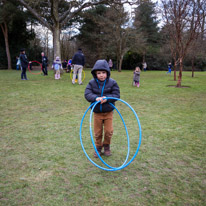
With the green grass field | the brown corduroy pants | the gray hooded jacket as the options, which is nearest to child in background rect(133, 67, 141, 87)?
the green grass field

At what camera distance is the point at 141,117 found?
247 inches

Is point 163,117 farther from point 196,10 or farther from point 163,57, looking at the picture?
point 163,57

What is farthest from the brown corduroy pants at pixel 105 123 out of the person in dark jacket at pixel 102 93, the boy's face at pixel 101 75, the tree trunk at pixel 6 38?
the tree trunk at pixel 6 38

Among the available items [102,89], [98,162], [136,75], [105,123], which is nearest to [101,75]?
[102,89]

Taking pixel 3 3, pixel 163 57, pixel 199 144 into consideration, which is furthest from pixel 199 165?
pixel 163 57

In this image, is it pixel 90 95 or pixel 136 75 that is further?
pixel 136 75

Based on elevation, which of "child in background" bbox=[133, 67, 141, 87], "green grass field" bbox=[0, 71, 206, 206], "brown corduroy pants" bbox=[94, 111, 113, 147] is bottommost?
"green grass field" bbox=[0, 71, 206, 206]

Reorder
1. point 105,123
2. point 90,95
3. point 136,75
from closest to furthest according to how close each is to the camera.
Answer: point 90,95 → point 105,123 → point 136,75

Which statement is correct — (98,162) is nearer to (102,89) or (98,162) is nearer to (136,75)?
(102,89)

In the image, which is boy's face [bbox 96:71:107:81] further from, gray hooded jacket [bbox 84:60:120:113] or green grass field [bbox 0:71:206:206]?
green grass field [bbox 0:71:206:206]

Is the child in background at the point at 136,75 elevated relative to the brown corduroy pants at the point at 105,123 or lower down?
elevated

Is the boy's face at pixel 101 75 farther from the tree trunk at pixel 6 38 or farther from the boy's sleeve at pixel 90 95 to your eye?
the tree trunk at pixel 6 38

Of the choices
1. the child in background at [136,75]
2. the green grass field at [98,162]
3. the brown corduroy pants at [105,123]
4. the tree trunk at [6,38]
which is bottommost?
the green grass field at [98,162]

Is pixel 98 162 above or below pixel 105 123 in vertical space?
below
